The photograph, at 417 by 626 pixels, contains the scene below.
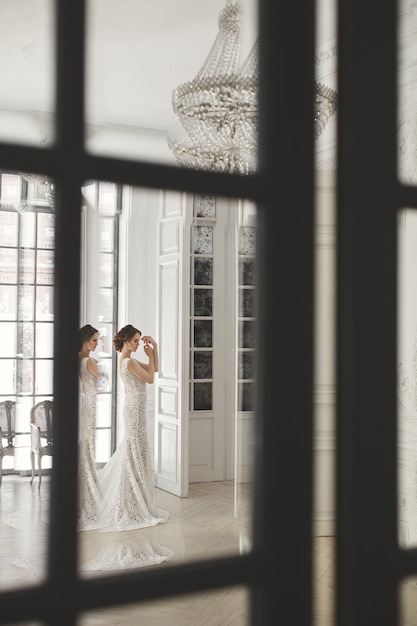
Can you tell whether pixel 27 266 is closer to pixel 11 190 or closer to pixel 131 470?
pixel 11 190

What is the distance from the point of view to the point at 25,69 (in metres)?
6.47

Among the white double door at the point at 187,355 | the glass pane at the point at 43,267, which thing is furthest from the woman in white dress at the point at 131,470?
the glass pane at the point at 43,267

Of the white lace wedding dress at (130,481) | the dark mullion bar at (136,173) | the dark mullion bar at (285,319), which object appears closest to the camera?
the dark mullion bar at (136,173)

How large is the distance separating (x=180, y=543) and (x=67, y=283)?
554 cm

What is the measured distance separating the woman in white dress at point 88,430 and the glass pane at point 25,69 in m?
1.91

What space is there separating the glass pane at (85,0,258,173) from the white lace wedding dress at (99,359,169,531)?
2299 millimetres

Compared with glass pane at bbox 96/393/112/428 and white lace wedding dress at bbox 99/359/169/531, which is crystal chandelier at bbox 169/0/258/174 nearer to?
white lace wedding dress at bbox 99/359/169/531

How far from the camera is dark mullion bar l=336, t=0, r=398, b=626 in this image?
90cm

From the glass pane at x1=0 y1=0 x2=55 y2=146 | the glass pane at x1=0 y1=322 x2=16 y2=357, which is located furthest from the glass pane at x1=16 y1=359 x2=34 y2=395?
the glass pane at x1=0 y1=0 x2=55 y2=146

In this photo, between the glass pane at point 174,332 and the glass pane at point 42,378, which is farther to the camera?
the glass pane at point 42,378

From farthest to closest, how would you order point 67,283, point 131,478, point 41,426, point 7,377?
point 7,377 < point 41,426 < point 131,478 < point 67,283

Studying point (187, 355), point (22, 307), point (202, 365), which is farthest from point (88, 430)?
point (22, 307)

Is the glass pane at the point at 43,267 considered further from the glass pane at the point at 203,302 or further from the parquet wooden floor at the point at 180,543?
the parquet wooden floor at the point at 180,543

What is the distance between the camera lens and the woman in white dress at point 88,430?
22.2 feet
